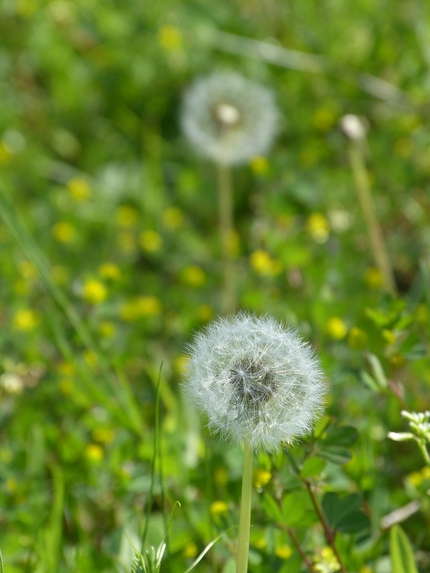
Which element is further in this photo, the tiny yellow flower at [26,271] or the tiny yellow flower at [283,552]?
the tiny yellow flower at [26,271]

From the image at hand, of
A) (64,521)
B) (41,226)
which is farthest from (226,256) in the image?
(64,521)

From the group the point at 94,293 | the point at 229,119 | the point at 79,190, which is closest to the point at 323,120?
the point at 229,119

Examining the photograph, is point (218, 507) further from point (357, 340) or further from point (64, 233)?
point (64, 233)

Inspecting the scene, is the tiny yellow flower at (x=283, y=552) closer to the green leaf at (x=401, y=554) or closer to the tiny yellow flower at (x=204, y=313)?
the green leaf at (x=401, y=554)

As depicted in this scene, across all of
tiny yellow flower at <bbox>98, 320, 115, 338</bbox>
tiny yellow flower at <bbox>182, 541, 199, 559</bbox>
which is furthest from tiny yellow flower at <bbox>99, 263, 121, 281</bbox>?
tiny yellow flower at <bbox>182, 541, 199, 559</bbox>

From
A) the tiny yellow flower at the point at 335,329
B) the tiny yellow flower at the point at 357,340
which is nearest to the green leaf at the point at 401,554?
the tiny yellow flower at the point at 357,340

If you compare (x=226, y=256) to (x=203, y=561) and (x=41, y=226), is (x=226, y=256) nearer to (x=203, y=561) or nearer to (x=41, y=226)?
(x=41, y=226)
